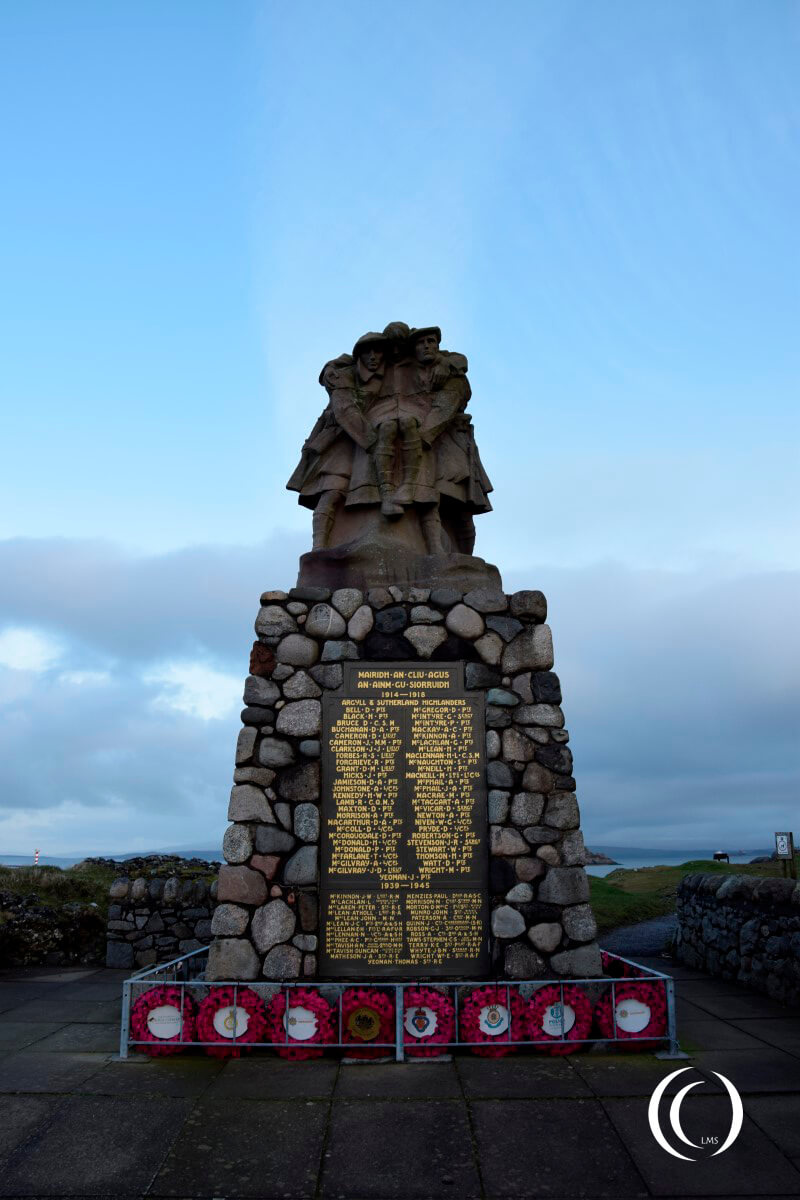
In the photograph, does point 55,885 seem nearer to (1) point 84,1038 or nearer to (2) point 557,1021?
(1) point 84,1038

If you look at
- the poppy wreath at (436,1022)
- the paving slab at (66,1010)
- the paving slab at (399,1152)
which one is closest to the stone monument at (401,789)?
the poppy wreath at (436,1022)

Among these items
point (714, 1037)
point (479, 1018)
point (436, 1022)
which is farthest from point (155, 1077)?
point (714, 1037)

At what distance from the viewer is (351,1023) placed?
20.3 ft

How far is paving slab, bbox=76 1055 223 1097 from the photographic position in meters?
5.39

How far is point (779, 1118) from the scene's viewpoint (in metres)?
4.86

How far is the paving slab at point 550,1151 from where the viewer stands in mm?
4066

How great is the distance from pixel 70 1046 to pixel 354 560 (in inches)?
187

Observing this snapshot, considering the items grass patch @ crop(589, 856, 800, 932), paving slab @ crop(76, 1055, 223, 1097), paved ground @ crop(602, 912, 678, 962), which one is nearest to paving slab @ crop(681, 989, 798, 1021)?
paved ground @ crop(602, 912, 678, 962)

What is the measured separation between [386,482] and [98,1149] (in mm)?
6025

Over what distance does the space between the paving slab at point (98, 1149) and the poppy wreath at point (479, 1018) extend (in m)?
2.18

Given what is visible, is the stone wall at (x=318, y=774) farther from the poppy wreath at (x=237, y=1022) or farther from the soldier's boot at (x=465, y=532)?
the soldier's boot at (x=465, y=532)

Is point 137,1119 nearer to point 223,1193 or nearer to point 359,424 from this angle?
point 223,1193

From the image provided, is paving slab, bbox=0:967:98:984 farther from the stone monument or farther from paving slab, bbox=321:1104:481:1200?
paving slab, bbox=321:1104:481:1200

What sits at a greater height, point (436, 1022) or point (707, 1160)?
point (436, 1022)
